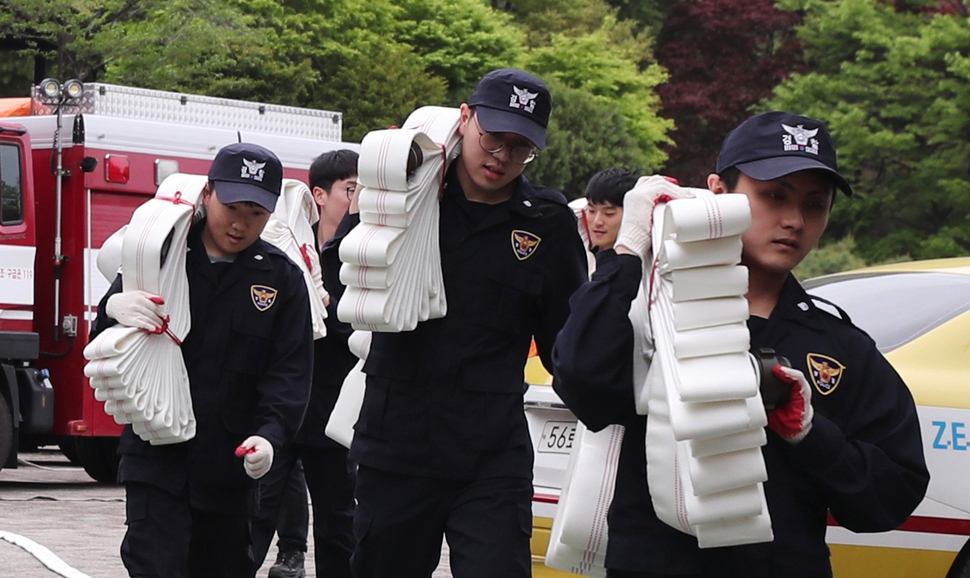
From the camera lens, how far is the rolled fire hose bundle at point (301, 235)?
23.7ft

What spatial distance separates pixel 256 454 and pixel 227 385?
1.08 ft

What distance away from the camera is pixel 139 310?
5.34 m

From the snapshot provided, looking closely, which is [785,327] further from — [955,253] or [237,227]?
[955,253]

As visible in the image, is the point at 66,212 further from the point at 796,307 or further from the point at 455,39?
the point at 455,39

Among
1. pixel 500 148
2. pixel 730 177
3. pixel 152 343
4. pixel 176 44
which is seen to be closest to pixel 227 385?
pixel 152 343

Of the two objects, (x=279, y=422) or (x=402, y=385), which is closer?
(x=402, y=385)

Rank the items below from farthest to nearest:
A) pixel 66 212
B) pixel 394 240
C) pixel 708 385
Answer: pixel 66 212 < pixel 394 240 < pixel 708 385

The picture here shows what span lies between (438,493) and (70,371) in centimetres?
858

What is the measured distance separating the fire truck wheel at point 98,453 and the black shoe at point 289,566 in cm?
563

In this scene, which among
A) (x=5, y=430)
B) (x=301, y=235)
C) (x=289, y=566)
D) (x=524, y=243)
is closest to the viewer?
(x=524, y=243)

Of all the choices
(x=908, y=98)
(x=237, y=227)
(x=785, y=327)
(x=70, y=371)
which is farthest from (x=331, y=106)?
(x=785, y=327)

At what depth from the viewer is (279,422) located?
5.41 m

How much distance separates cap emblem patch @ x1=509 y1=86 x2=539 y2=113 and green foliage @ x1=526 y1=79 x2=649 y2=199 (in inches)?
1355

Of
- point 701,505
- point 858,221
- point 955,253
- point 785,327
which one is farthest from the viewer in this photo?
point 858,221
